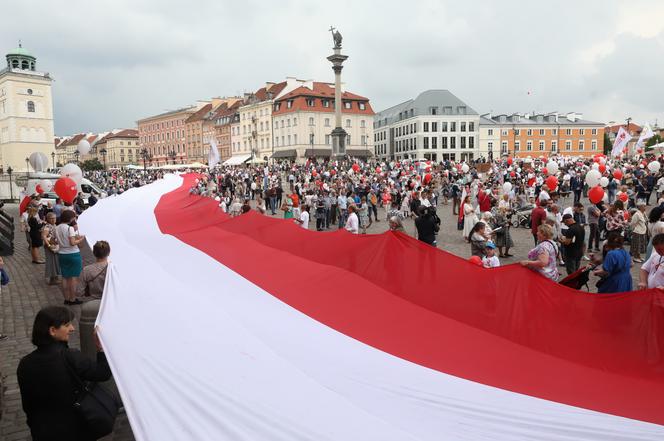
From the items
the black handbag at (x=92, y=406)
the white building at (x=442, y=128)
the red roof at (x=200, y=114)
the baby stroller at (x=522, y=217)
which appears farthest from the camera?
the red roof at (x=200, y=114)

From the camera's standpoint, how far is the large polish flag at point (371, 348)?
9.67ft

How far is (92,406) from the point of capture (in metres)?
3.11

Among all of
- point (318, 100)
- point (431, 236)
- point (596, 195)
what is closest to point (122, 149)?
point (318, 100)

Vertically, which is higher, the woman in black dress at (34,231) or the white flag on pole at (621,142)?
the white flag on pole at (621,142)

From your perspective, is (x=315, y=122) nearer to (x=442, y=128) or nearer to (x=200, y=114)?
(x=442, y=128)

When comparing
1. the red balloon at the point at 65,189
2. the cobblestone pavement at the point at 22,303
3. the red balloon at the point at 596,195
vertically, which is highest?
the red balloon at the point at 65,189

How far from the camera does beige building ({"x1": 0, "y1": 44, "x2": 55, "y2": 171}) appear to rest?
64.9 metres

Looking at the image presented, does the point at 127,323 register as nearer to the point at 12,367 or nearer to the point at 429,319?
the point at 429,319

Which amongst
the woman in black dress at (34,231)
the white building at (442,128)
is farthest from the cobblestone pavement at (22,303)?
the white building at (442,128)

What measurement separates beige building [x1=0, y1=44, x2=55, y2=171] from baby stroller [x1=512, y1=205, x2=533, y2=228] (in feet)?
229

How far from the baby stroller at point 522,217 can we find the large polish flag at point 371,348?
12.7 meters

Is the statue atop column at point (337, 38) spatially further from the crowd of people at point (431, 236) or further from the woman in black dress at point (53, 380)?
the woman in black dress at point (53, 380)

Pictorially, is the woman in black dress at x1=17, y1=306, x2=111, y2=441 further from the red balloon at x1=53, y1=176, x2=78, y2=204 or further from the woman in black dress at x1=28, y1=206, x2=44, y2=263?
the woman in black dress at x1=28, y1=206, x2=44, y2=263

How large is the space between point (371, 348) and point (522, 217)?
1541 centimetres
